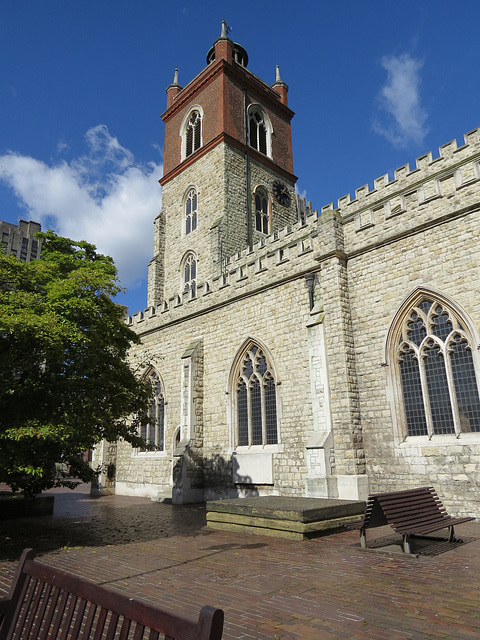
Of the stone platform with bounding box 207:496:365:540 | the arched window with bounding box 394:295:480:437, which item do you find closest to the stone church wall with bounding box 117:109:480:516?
the arched window with bounding box 394:295:480:437

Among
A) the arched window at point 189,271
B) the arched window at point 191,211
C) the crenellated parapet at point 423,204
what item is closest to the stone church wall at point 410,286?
the crenellated parapet at point 423,204

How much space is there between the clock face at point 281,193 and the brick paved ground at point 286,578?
23369 millimetres

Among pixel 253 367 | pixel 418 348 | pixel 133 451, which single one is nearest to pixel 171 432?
pixel 133 451

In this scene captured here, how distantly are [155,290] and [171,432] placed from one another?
11.8 meters

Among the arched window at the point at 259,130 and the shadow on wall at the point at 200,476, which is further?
the arched window at the point at 259,130

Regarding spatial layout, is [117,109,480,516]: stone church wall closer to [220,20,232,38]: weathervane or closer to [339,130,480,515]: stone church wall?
[339,130,480,515]: stone church wall

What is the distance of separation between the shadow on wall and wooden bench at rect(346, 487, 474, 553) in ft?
27.8

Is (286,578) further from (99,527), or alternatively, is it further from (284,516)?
(99,527)

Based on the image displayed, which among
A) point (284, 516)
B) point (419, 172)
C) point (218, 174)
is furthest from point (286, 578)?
point (218, 174)

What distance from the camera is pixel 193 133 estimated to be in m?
30.4

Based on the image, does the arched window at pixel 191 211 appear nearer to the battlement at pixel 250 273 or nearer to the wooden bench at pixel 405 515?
the battlement at pixel 250 273

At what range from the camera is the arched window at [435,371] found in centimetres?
1066

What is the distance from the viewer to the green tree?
26.3ft

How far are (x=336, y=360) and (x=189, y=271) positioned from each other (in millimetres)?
16080
